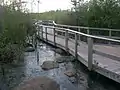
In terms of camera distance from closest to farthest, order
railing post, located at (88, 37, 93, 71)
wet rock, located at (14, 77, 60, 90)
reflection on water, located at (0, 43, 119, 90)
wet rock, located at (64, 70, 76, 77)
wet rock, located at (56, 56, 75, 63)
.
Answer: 1. wet rock, located at (14, 77, 60, 90)
2. reflection on water, located at (0, 43, 119, 90)
3. railing post, located at (88, 37, 93, 71)
4. wet rock, located at (64, 70, 76, 77)
5. wet rock, located at (56, 56, 75, 63)

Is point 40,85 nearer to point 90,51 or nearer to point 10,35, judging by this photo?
point 90,51

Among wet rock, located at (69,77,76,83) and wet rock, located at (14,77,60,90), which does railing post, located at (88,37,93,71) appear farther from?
wet rock, located at (14,77,60,90)

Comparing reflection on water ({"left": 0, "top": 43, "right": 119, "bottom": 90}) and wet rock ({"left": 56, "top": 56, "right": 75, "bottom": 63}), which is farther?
wet rock ({"left": 56, "top": 56, "right": 75, "bottom": 63})

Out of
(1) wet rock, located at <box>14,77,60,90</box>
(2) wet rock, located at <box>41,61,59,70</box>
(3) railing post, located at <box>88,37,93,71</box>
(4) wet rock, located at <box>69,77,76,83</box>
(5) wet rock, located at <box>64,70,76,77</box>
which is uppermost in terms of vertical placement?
(3) railing post, located at <box>88,37,93,71</box>

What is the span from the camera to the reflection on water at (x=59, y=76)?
22.0 feet

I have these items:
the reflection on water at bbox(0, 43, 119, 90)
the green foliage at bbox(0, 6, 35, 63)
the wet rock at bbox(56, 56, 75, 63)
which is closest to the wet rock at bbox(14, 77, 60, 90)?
the reflection on water at bbox(0, 43, 119, 90)

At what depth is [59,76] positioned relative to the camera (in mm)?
7551

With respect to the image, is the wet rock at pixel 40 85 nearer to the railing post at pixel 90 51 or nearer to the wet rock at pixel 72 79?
the wet rock at pixel 72 79

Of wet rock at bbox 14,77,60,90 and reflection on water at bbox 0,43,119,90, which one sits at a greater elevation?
wet rock at bbox 14,77,60,90

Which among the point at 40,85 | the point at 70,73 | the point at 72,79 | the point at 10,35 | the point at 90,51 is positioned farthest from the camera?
the point at 10,35

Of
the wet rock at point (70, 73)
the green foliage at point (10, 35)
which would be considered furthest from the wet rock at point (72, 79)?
the green foliage at point (10, 35)

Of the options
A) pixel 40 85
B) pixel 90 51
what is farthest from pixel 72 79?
pixel 40 85

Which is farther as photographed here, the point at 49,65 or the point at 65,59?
the point at 65,59

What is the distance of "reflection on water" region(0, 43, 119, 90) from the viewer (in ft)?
22.0
